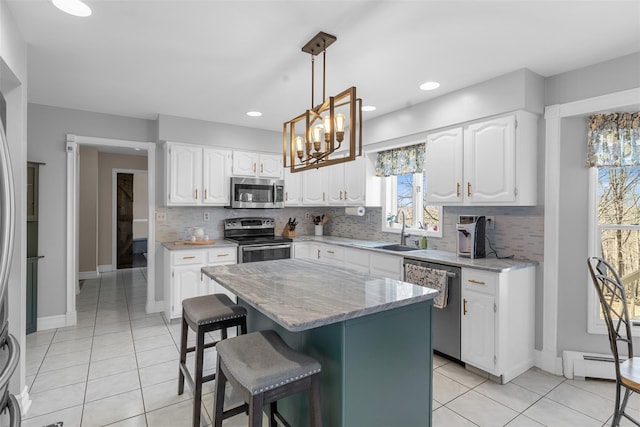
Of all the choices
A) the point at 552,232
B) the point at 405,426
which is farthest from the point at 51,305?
the point at 552,232

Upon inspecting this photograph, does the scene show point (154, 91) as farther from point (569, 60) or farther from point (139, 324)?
point (569, 60)

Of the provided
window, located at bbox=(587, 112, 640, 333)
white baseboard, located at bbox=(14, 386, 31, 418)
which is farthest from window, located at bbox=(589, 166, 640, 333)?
white baseboard, located at bbox=(14, 386, 31, 418)

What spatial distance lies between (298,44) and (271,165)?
255cm

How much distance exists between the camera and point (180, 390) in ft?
7.88

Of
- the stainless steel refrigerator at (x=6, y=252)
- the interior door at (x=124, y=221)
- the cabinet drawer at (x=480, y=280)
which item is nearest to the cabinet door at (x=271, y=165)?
the cabinet drawer at (x=480, y=280)

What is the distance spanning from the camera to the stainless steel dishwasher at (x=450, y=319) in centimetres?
283

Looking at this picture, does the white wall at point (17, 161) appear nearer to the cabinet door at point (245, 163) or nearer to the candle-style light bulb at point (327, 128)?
the candle-style light bulb at point (327, 128)

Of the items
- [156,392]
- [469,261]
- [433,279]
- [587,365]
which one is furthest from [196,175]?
[587,365]

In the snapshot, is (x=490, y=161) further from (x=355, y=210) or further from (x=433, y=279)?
(x=355, y=210)

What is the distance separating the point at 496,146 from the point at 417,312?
1753 mm

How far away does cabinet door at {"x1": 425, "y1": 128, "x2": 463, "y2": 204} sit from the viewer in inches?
122

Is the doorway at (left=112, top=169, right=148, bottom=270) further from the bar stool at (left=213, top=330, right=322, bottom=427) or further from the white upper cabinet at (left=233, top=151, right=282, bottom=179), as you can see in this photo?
the bar stool at (left=213, top=330, right=322, bottom=427)

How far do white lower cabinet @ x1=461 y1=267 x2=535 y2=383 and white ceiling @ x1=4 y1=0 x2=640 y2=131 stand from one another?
5.48ft

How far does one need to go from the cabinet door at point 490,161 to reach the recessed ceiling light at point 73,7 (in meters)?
2.95
